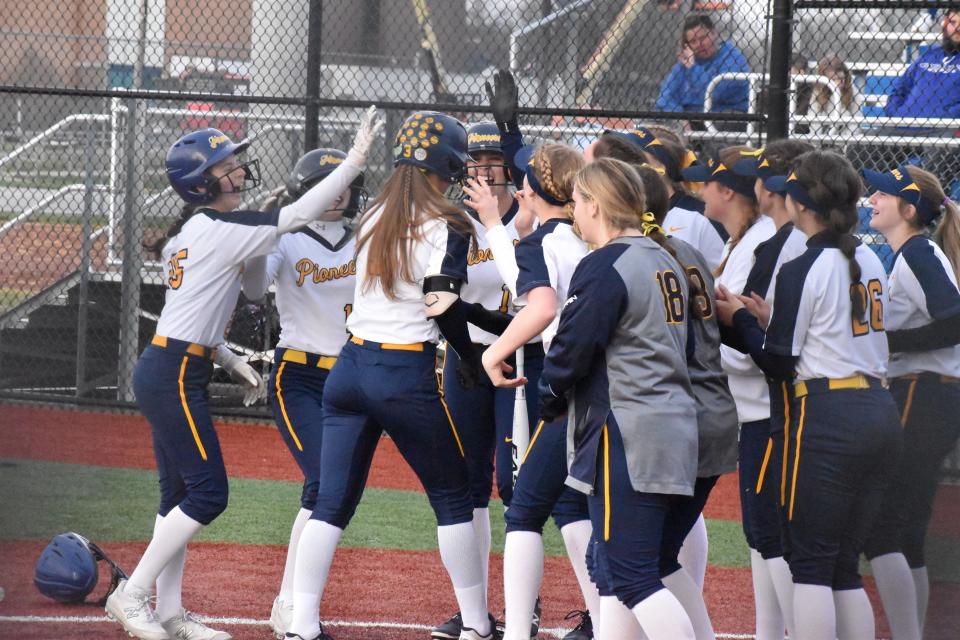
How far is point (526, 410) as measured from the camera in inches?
180

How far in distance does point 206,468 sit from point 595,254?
6.11 ft

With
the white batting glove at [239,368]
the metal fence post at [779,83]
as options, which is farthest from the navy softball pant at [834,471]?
the metal fence post at [779,83]

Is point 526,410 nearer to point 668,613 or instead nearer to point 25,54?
point 668,613

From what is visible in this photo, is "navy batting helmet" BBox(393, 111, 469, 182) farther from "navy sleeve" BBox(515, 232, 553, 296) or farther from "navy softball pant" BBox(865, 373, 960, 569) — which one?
"navy softball pant" BBox(865, 373, 960, 569)

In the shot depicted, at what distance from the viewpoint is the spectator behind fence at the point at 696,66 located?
9.14m

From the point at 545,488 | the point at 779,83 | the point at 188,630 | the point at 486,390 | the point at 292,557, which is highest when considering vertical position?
the point at 779,83

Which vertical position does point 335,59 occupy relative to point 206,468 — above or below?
above

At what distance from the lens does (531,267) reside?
401 centimetres

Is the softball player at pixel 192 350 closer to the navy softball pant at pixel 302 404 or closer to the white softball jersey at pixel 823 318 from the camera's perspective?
the navy softball pant at pixel 302 404

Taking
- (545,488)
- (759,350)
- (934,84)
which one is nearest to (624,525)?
(545,488)

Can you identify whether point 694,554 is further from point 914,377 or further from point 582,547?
point 914,377

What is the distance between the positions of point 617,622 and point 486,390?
4.71ft

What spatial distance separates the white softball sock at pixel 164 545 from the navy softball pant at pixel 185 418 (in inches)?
1.4

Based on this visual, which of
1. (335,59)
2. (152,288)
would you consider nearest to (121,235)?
(152,288)
